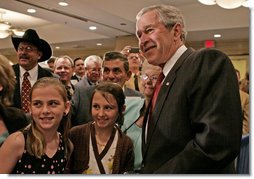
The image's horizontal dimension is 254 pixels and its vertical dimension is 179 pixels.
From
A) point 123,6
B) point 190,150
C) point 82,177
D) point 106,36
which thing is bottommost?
point 82,177

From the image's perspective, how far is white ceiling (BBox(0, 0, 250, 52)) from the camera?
1.50 metres

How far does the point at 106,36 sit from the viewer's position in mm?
3812

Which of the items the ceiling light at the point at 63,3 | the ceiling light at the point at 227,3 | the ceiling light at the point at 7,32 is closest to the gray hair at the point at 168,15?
the ceiling light at the point at 227,3

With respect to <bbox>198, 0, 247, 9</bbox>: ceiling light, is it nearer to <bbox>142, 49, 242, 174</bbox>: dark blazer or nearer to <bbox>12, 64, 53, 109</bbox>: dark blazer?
<bbox>142, 49, 242, 174</bbox>: dark blazer

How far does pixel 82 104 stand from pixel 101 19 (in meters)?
2.22

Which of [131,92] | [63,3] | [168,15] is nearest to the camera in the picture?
[168,15]

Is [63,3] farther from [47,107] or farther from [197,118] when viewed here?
[197,118]

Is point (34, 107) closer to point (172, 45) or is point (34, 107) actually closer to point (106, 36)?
point (172, 45)

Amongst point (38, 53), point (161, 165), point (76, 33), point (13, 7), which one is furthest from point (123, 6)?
point (76, 33)

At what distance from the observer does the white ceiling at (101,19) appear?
1.50m

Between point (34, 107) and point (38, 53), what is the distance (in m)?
0.51

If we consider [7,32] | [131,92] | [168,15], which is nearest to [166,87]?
[168,15]

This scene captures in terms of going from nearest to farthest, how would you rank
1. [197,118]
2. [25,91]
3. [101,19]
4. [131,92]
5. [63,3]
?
[197,118], [25,91], [131,92], [63,3], [101,19]

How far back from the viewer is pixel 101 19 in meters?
3.43
